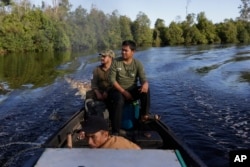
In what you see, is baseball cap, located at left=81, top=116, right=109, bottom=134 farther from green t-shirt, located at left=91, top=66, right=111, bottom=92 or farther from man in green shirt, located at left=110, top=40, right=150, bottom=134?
green t-shirt, located at left=91, top=66, right=111, bottom=92

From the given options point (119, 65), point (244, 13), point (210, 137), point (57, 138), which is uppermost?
point (244, 13)

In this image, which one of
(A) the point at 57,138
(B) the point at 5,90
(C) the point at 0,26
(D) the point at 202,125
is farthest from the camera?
(C) the point at 0,26

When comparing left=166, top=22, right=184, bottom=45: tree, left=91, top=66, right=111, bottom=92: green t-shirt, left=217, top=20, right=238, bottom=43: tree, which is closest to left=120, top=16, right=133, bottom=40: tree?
left=166, top=22, right=184, bottom=45: tree

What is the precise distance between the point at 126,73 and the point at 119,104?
30.1 inches

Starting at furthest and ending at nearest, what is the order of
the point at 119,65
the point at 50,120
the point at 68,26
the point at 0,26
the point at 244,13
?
the point at 244,13
the point at 68,26
the point at 0,26
the point at 50,120
the point at 119,65

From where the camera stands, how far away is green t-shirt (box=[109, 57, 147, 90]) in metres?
6.32

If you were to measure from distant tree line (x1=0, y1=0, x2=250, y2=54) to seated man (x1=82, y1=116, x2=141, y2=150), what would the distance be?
48744 millimetres

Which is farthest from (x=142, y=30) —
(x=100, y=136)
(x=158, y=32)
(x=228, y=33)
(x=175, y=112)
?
(x=100, y=136)

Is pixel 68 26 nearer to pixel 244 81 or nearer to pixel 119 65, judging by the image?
pixel 244 81

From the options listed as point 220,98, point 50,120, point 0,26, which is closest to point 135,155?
point 50,120

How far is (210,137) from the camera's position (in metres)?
8.55

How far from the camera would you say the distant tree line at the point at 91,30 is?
5409cm

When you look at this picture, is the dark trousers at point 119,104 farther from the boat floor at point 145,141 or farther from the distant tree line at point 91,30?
the distant tree line at point 91,30

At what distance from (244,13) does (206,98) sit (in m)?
102
